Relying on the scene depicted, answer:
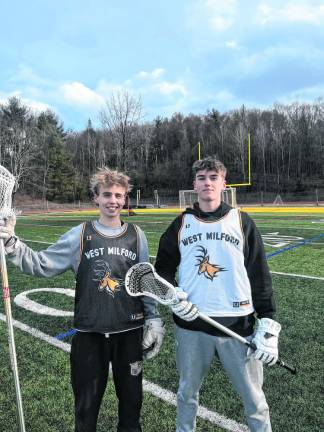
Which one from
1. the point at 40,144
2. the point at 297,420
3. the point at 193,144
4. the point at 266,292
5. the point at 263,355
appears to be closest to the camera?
the point at 263,355

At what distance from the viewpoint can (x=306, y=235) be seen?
1213 cm

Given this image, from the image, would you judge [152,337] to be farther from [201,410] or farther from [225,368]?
[201,410]

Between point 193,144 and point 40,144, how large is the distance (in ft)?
88.3

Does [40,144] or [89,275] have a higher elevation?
[40,144]

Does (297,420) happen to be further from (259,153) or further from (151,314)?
(259,153)

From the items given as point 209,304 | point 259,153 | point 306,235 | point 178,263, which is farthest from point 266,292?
point 259,153

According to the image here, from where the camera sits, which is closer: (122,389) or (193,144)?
(122,389)

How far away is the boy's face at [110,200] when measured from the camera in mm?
2424

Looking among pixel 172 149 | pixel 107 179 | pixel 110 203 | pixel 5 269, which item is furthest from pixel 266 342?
pixel 172 149

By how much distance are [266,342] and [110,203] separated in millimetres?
1262

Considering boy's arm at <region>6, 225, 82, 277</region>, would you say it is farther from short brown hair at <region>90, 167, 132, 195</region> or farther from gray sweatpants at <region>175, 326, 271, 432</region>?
gray sweatpants at <region>175, 326, 271, 432</region>

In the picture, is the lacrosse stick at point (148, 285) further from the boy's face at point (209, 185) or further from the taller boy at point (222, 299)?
the boy's face at point (209, 185)

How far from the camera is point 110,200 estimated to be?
2430 mm

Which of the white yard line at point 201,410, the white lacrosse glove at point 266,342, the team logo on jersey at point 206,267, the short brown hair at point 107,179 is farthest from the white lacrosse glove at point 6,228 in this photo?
the white yard line at point 201,410
